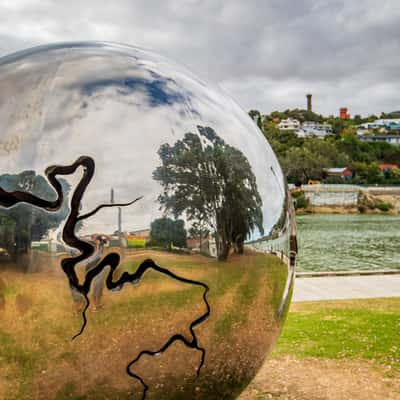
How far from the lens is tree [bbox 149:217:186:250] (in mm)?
3090

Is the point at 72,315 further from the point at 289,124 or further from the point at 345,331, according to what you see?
the point at 289,124

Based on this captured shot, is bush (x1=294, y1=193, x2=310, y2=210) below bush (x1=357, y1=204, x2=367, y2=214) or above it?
above

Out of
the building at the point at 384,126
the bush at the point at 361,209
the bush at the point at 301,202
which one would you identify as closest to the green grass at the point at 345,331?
the bush at the point at 301,202

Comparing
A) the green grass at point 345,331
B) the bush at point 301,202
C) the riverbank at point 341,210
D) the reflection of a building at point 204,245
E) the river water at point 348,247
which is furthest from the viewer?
the riverbank at point 341,210

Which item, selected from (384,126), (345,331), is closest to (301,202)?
(345,331)

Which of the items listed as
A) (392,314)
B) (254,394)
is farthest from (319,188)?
(254,394)

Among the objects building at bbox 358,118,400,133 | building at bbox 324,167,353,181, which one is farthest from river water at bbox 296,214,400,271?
building at bbox 358,118,400,133

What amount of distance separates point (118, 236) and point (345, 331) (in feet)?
19.7

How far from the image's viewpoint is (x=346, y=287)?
1224 centimetres

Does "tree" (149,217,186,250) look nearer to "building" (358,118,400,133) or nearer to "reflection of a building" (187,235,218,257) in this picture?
"reflection of a building" (187,235,218,257)

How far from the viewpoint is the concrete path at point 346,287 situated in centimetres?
1130

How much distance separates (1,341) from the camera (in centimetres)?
315

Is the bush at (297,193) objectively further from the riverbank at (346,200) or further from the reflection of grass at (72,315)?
the reflection of grass at (72,315)

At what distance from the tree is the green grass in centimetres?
418
